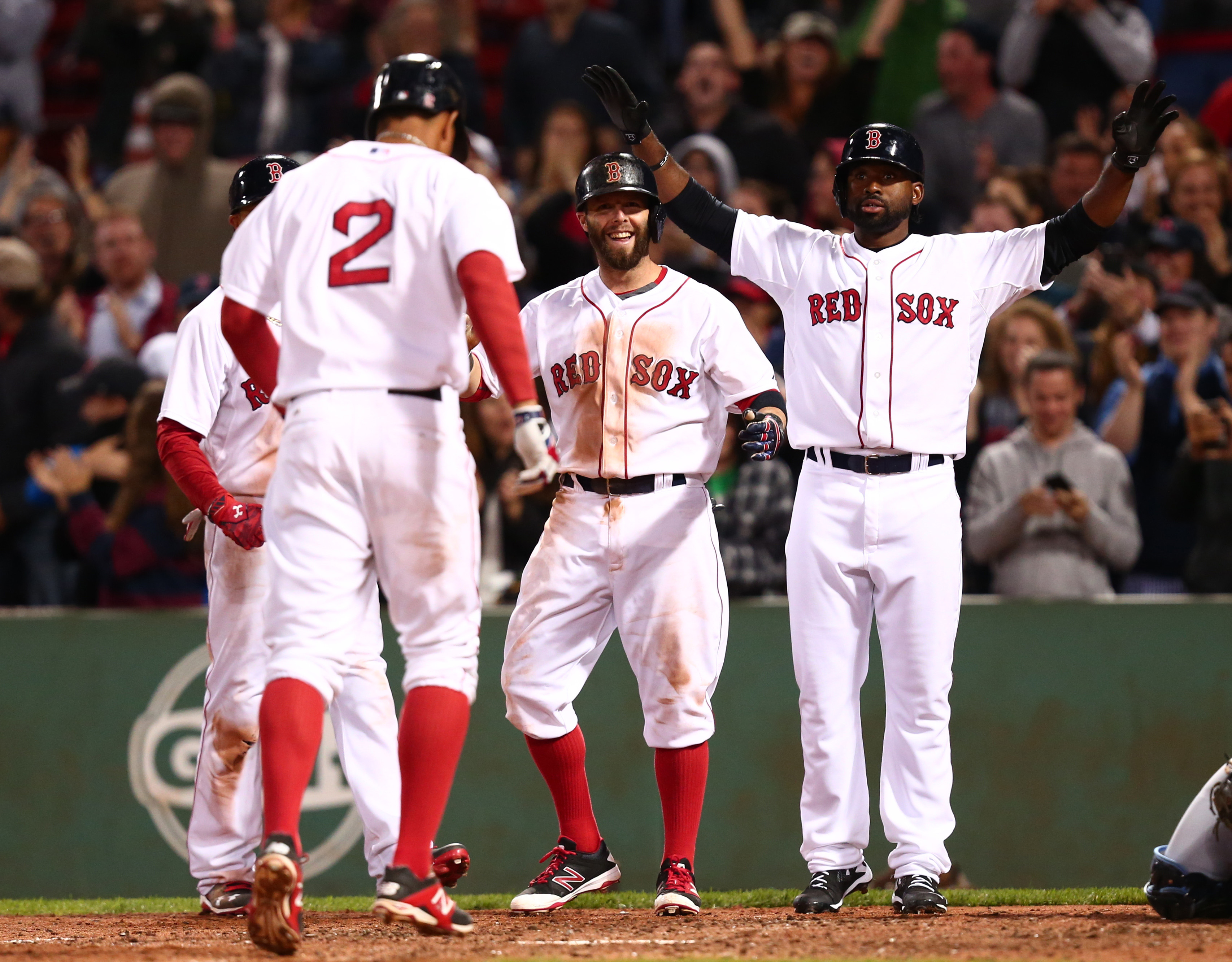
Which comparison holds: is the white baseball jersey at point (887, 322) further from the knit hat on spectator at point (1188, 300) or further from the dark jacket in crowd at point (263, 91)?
the dark jacket in crowd at point (263, 91)

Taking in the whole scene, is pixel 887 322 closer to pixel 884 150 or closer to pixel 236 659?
pixel 884 150

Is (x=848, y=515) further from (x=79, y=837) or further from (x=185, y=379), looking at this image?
(x=79, y=837)

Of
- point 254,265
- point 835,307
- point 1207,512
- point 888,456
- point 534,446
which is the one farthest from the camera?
point 1207,512

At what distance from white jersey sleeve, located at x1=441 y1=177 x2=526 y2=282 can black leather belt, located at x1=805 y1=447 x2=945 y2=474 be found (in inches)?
60.5

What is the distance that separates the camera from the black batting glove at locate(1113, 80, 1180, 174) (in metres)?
5.63

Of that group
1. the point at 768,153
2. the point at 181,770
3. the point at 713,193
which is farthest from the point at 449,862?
the point at 768,153

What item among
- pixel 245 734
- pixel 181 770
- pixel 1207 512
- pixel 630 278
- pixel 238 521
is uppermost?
pixel 630 278

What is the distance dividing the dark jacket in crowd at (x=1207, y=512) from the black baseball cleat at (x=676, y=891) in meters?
3.28

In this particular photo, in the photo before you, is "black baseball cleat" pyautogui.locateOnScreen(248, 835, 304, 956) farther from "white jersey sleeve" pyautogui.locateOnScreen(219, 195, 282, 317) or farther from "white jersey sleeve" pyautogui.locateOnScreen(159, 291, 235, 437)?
"white jersey sleeve" pyautogui.locateOnScreen(159, 291, 235, 437)

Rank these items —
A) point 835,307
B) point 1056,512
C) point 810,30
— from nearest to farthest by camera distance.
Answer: point 835,307
point 1056,512
point 810,30

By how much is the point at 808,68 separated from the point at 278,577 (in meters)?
7.84

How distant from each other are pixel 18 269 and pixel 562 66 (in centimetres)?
399

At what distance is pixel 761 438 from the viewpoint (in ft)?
17.7

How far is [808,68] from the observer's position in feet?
37.3
